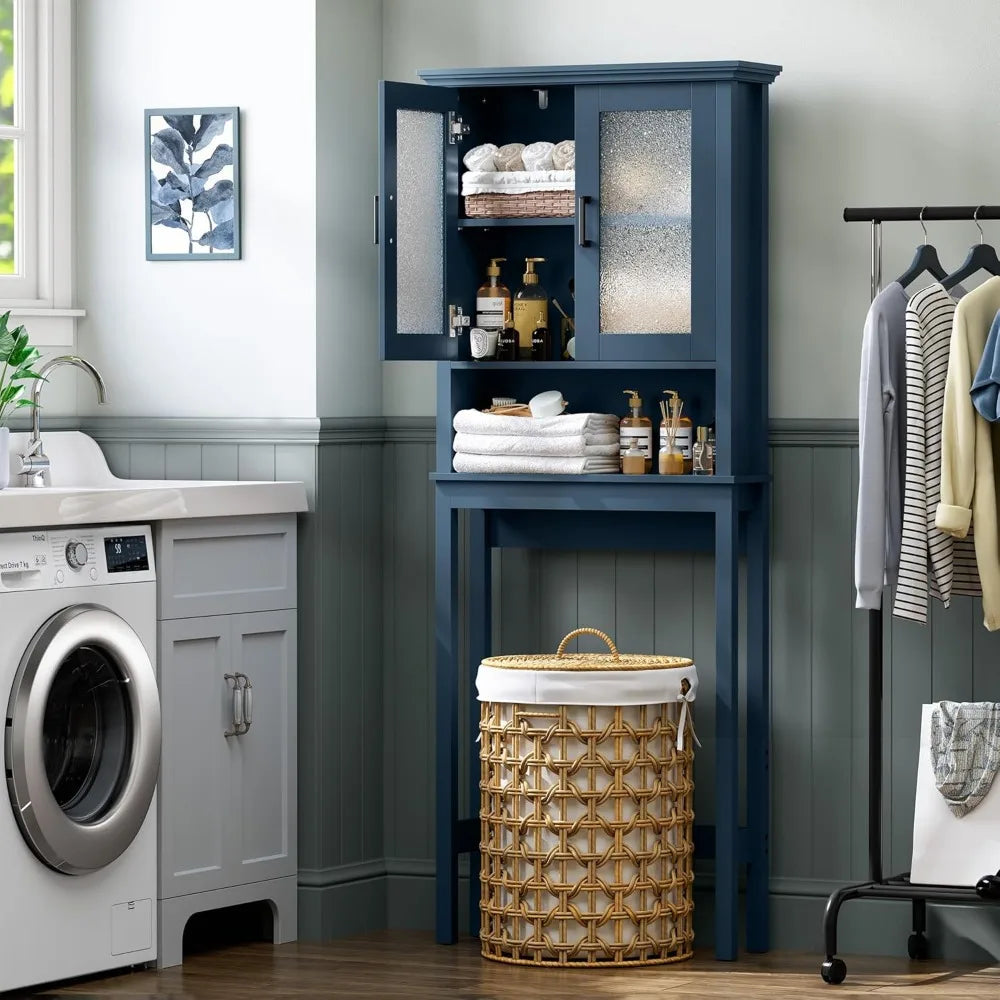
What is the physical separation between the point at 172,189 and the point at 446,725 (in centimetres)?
138

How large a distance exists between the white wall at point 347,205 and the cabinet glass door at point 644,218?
0.60m

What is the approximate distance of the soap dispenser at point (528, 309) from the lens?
4270mm

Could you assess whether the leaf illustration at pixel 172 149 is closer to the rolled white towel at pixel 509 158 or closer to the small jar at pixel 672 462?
the rolled white towel at pixel 509 158

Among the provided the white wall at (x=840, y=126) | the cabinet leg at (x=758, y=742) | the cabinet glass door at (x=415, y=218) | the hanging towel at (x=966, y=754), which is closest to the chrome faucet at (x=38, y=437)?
the cabinet glass door at (x=415, y=218)

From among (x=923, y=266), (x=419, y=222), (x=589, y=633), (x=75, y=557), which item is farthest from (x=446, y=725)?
(x=923, y=266)

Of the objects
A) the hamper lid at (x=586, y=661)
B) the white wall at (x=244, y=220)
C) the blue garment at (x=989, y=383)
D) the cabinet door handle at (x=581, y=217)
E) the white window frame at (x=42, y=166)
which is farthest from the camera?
the white window frame at (x=42, y=166)

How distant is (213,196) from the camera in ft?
14.4

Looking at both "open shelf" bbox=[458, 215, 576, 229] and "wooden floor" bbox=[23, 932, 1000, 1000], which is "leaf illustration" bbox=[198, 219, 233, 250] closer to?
"open shelf" bbox=[458, 215, 576, 229]

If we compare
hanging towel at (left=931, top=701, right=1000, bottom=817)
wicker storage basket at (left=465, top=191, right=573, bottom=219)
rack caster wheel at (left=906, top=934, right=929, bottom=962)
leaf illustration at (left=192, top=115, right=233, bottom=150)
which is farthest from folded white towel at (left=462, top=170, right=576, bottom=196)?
rack caster wheel at (left=906, top=934, right=929, bottom=962)

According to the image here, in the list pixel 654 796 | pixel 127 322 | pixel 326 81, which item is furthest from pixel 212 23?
pixel 654 796

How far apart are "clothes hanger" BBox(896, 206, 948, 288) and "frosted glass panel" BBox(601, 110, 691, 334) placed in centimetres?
46

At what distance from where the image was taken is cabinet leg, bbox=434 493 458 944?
422 centimetres

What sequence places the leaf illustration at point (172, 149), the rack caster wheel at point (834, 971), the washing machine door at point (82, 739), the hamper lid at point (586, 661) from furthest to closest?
the leaf illustration at point (172, 149), the hamper lid at point (586, 661), the rack caster wheel at point (834, 971), the washing machine door at point (82, 739)

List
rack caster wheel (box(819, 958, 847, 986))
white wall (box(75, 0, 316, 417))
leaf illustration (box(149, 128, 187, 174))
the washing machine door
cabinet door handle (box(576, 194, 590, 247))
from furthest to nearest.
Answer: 1. leaf illustration (box(149, 128, 187, 174))
2. white wall (box(75, 0, 316, 417))
3. cabinet door handle (box(576, 194, 590, 247))
4. rack caster wheel (box(819, 958, 847, 986))
5. the washing machine door
